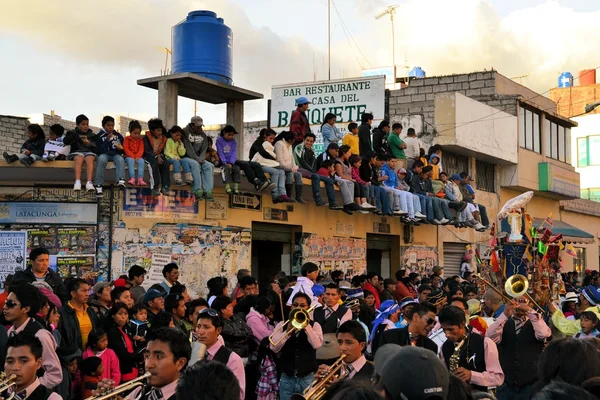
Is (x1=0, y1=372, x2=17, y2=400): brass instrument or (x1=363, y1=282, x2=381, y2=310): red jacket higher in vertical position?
(x1=363, y1=282, x2=381, y2=310): red jacket

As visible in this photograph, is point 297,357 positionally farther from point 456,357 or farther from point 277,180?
point 277,180

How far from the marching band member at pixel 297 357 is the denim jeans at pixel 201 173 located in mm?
5213

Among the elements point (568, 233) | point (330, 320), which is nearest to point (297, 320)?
point (330, 320)

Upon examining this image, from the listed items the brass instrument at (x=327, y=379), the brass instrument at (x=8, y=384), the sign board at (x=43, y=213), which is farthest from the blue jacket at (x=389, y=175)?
the brass instrument at (x=8, y=384)

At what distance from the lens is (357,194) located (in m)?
16.5

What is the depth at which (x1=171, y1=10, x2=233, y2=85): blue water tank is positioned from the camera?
15266 millimetres

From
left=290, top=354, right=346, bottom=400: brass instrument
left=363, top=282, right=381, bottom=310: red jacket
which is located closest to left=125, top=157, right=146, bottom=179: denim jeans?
left=363, top=282, right=381, bottom=310: red jacket

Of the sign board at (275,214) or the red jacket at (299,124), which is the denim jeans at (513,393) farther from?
the sign board at (275,214)

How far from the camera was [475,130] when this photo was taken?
24.8 metres

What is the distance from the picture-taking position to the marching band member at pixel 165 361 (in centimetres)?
499

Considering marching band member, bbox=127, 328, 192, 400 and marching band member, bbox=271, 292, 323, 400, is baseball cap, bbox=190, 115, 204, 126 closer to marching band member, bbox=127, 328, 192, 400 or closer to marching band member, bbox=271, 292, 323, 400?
marching band member, bbox=271, 292, 323, 400

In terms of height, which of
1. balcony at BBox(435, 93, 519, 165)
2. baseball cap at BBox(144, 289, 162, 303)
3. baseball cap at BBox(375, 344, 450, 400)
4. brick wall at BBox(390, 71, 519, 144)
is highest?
brick wall at BBox(390, 71, 519, 144)

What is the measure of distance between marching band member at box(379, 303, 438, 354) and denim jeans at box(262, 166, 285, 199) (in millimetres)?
7210

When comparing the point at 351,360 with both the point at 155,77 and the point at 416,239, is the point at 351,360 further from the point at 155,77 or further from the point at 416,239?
the point at 416,239
